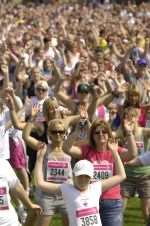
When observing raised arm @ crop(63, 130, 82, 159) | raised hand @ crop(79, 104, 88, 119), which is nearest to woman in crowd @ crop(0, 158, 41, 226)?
raised arm @ crop(63, 130, 82, 159)

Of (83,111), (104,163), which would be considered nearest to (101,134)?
(104,163)

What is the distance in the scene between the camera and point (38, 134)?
36.5 feet

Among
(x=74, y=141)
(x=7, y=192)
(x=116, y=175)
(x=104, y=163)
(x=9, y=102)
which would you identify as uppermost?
(x=9, y=102)

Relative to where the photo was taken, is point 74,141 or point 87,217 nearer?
point 87,217

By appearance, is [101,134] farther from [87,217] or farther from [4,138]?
[4,138]

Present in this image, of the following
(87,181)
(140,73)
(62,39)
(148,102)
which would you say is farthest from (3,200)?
(62,39)

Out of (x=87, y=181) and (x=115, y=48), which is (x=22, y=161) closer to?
(x=87, y=181)

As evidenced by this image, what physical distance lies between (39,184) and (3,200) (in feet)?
1.86

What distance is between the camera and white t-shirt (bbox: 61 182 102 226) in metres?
7.69

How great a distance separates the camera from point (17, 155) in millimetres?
11375

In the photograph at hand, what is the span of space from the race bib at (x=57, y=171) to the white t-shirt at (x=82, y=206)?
1.10 m

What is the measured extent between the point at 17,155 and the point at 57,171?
2.51 metres

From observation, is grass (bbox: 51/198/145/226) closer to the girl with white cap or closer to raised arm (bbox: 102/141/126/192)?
raised arm (bbox: 102/141/126/192)

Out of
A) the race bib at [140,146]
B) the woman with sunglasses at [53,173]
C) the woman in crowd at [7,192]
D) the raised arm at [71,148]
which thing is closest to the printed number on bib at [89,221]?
the woman in crowd at [7,192]
